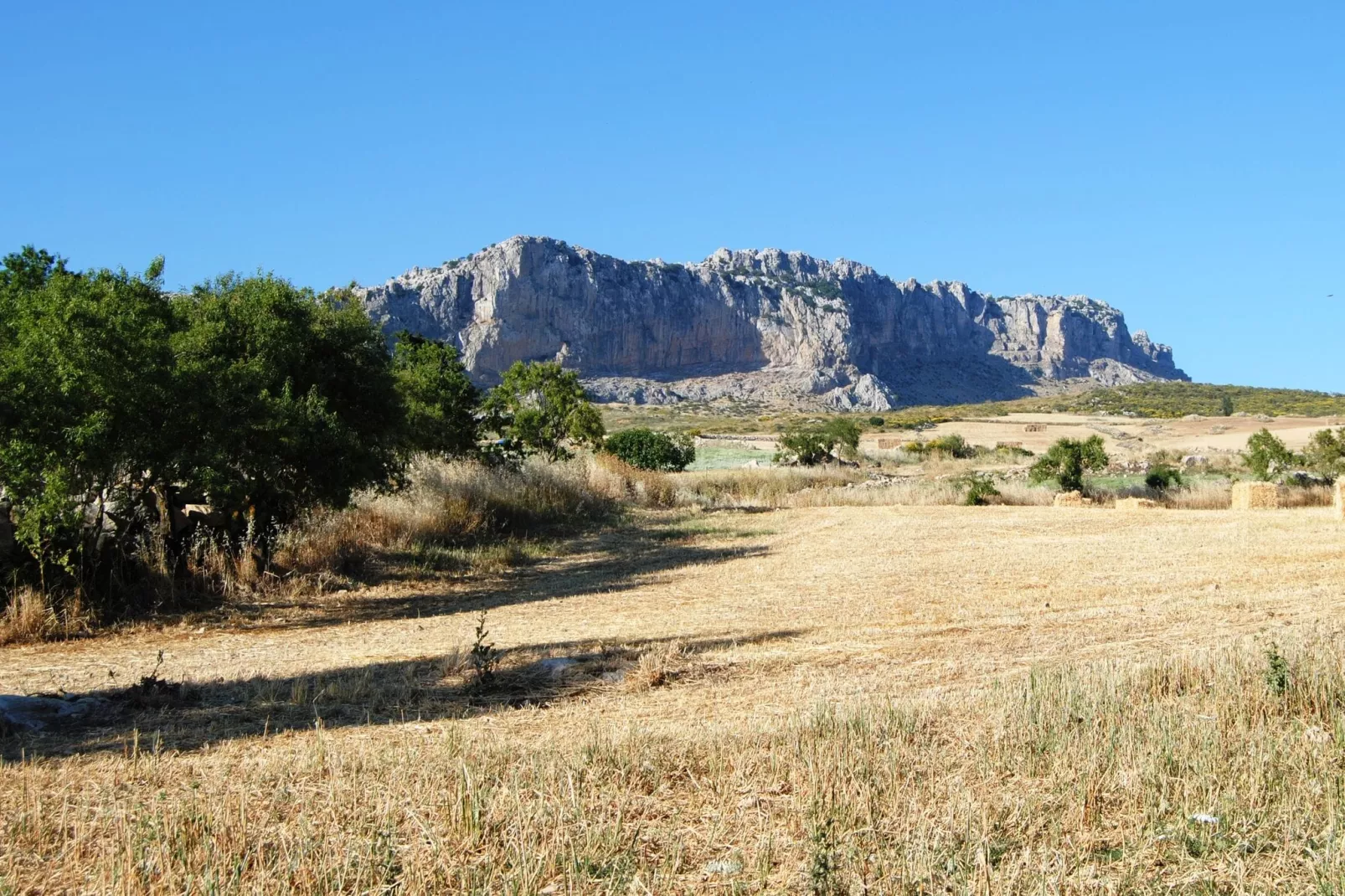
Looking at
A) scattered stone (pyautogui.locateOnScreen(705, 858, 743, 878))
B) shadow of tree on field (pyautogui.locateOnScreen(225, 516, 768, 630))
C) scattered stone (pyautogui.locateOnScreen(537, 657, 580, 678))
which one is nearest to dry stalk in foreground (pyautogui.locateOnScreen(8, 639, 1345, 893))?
scattered stone (pyautogui.locateOnScreen(705, 858, 743, 878))

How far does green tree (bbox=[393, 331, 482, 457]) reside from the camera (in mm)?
20828

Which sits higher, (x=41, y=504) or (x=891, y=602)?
(x=41, y=504)

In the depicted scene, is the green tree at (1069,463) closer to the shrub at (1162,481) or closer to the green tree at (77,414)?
the shrub at (1162,481)

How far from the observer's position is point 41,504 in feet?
33.9

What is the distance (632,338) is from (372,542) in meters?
147

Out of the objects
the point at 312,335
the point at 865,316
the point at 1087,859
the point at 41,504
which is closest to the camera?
the point at 1087,859

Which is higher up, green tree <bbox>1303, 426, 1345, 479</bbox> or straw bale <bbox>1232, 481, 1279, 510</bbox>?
green tree <bbox>1303, 426, 1345, 479</bbox>

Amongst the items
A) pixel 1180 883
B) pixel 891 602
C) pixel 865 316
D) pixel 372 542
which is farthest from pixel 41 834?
pixel 865 316

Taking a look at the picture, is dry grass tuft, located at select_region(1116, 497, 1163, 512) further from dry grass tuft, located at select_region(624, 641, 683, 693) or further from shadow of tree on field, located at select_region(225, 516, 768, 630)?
dry grass tuft, located at select_region(624, 641, 683, 693)

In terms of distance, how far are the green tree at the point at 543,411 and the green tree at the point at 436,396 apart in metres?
1.84

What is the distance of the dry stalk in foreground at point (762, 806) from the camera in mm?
4211

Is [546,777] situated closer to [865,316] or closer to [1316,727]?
[1316,727]

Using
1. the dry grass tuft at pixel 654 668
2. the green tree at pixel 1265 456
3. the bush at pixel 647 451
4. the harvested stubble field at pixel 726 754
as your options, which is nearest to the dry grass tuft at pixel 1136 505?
the green tree at pixel 1265 456

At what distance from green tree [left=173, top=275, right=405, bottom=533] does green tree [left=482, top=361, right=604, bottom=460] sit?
10.2 m
